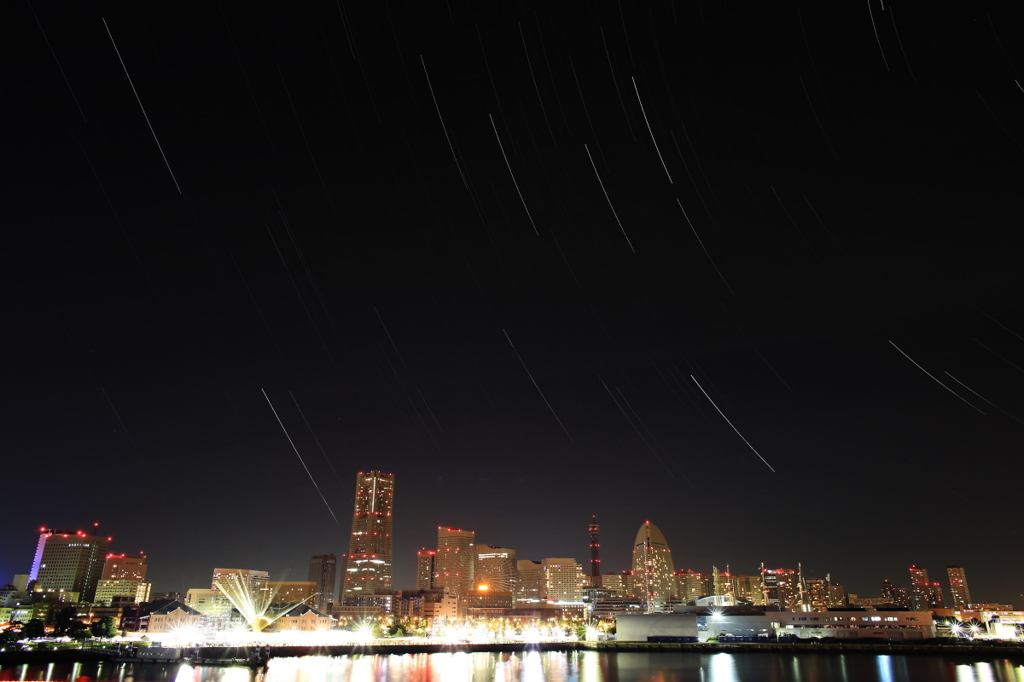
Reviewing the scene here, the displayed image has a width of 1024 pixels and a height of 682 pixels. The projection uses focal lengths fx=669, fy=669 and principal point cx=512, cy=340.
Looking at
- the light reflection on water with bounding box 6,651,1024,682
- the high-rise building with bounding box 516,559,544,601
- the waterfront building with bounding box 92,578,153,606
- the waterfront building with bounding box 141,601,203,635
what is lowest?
the light reflection on water with bounding box 6,651,1024,682

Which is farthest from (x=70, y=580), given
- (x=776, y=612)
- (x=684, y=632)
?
(x=776, y=612)

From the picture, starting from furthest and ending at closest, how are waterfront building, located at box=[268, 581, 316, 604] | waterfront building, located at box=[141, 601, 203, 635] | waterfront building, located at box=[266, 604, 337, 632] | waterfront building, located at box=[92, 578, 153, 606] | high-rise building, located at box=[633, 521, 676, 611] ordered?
1. high-rise building, located at box=[633, 521, 676, 611]
2. waterfront building, located at box=[268, 581, 316, 604]
3. waterfront building, located at box=[92, 578, 153, 606]
4. waterfront building, located at box=[266, 604, 337, 632]
5. waterfront building, located at box=[141, 601, 203, 635]

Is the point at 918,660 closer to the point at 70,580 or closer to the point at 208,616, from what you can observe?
the point at 208,616

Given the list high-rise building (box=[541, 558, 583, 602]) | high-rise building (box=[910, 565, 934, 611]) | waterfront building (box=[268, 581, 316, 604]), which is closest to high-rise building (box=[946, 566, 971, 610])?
high-rise building (box=[910, 565, 934, 611])

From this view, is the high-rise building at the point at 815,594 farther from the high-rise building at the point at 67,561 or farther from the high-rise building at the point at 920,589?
the high-rise building at the point at 67,561

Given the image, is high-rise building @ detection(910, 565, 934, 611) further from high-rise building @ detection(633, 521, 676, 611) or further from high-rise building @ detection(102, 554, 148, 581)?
high-rise building @ detection(102, 554, 148, 581)

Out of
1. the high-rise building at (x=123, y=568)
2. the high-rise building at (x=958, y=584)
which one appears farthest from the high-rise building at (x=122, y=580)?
the high-rise building at (x=958, y=584)
